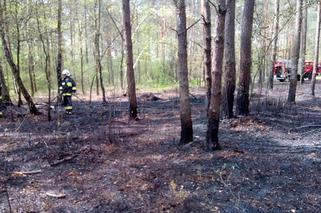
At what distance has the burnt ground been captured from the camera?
4867mm

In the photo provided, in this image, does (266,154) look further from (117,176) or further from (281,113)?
(281,113)

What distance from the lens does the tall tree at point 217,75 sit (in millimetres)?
6250

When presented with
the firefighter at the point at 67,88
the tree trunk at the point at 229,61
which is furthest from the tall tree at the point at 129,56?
the tree trunk at the point at 229,61

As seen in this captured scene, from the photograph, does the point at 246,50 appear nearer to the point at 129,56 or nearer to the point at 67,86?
the point at 129,56

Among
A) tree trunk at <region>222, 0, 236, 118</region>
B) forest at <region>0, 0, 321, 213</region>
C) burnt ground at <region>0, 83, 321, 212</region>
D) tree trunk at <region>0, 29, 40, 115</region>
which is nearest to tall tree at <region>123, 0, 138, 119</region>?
forest at <region>0, 0, 321, 213</region>

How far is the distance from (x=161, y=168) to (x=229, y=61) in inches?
198

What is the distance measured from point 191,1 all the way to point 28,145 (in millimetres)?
30817

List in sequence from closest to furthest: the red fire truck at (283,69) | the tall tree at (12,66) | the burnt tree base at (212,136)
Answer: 1. the burnt tree base at (212,136)
2. the tall tree at (12,66)
3. the red fire truck at (283,69)

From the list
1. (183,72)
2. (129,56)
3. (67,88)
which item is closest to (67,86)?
(67,88)

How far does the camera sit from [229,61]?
10.1 m

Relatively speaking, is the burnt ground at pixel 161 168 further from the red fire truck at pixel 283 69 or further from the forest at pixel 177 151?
the red fire truck at pixel 283 69

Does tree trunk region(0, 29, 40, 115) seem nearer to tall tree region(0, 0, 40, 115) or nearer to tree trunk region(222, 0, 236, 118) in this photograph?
tall tree region(0, 0, 40, 115)

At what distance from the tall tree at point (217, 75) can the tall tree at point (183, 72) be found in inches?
27.4

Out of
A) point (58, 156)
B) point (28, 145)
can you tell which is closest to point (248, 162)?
point (58, 156)
